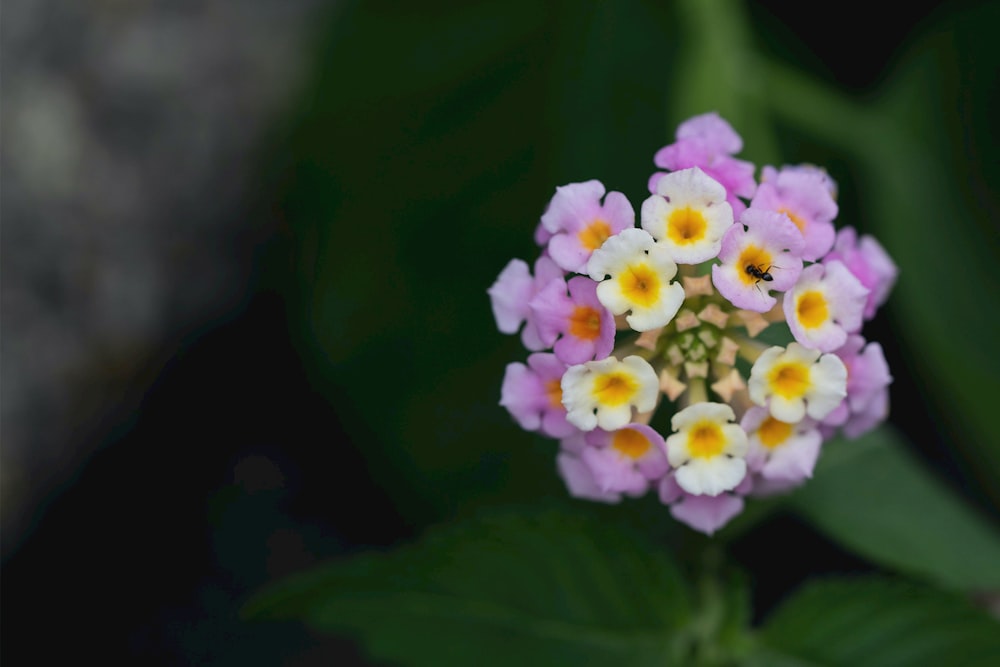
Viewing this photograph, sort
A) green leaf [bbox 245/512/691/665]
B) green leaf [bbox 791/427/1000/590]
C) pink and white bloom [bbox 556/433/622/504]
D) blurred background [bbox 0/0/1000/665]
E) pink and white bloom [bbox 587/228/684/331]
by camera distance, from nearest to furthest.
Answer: pink and white bloom [bbox 587/228/684/331] < pink and white bloom [bbox 556/433/622/504] < green leaf [bbox 245/512/691/665] < green leaf [bbox 791/427/1000/590] < blurred background [bbox 0/0/1000/665]

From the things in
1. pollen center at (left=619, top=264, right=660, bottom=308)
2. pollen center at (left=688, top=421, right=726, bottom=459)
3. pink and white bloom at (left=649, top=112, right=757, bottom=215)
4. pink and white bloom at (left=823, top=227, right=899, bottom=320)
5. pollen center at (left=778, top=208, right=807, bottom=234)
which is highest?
pink and white bloom at (left=649, top=112, right=757, bottom=215)

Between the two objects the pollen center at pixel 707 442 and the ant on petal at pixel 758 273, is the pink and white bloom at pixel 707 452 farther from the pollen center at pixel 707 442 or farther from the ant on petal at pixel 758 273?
the ant on petal at pixel 758 273

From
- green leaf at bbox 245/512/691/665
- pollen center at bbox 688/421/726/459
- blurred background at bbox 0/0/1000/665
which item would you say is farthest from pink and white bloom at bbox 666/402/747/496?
blurred background at bbox 0/0/1000/665

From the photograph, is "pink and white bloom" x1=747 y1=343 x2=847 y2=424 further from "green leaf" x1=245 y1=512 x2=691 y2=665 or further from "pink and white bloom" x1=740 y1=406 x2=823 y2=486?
"green leaf" x1=245 y1=512 x2=691 y2=665

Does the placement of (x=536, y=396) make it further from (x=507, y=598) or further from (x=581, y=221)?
(x=507, y=598)

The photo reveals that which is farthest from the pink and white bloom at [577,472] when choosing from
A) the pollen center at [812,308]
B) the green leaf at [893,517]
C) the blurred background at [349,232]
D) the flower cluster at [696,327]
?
the blurred background at [349,232]

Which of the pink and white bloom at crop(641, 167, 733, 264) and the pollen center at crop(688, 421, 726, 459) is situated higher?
the pink and white bloom at crop(641, 167, 733, 264)

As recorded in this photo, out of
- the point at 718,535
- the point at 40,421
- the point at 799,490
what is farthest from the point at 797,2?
the point at 40,421
